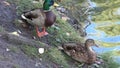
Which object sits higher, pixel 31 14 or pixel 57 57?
pixel 31 14

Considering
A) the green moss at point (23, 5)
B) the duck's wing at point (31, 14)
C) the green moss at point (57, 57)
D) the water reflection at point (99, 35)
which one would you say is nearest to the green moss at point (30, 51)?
the green moss at point (57, 57)

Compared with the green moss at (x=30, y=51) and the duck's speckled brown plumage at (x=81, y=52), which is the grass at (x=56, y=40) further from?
the duck's speckled brown plumage at (x=81, y=52)

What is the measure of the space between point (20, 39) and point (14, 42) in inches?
5.5

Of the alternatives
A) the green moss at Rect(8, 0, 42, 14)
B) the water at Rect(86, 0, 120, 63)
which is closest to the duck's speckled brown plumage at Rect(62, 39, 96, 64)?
the water at Rect(86, 0, 120, 63)

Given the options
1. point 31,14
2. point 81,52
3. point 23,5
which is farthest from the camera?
point 23,5

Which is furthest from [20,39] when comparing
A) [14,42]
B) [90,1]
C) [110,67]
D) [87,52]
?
[90,1]

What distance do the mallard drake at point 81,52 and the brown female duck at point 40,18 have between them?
522mm

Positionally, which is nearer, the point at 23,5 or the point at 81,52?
the point at 81,52

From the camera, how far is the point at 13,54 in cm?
733

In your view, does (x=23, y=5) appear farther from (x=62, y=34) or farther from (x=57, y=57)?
(x=57, y=57)

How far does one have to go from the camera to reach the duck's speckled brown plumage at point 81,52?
26.8 feet

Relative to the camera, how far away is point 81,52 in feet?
27.0

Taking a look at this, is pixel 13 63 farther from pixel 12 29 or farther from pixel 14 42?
pixel 12 29

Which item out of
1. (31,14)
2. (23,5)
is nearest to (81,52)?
(31,14)
